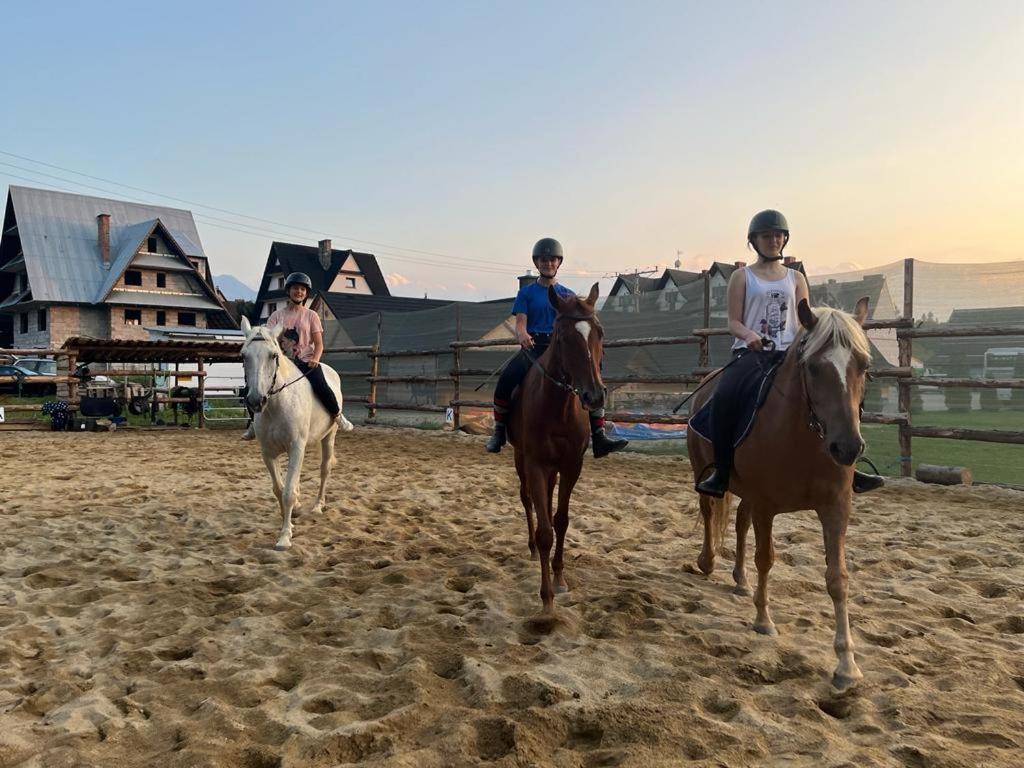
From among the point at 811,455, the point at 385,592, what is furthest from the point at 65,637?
the point at 811,455

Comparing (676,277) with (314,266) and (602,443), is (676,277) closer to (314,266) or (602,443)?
(314,266)

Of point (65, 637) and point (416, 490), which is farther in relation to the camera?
point (416, 490)

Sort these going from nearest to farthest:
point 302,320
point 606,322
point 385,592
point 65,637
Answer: point 65,637, point 385,592, point 302,320, point 606,322

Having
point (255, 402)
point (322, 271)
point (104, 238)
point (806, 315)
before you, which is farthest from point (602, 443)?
point (322, 271)

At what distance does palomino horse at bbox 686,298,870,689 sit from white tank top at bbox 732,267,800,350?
0.50 metres

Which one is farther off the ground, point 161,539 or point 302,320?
point 302,320

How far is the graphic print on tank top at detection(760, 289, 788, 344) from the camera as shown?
382 centimetres

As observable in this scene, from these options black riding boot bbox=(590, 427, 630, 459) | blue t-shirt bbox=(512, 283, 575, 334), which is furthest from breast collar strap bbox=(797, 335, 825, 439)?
blue t-shirt bbox=(512, 283, 575, 334)

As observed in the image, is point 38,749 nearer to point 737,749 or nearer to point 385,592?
point 385,592

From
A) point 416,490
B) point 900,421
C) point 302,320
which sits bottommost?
point 416,490

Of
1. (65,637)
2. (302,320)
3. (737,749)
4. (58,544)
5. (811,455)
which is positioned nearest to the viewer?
(737,749)

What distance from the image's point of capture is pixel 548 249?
15.0ft

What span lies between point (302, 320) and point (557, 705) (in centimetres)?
474

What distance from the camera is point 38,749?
7.68 feet
